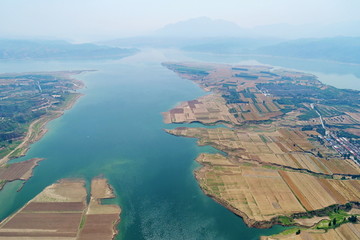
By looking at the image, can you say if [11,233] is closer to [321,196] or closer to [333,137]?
[321,196]

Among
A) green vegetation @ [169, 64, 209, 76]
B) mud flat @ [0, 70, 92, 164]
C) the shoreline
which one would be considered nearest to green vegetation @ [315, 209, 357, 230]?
the shoreline

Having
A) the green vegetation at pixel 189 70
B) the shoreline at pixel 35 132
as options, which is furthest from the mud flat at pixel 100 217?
the green vegetation at pixel 189 70

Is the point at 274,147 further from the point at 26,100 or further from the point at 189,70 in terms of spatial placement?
the point at 189,70

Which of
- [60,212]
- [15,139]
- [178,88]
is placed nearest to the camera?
[60,212]

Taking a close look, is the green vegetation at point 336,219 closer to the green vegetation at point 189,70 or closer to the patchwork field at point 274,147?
the patchwork field at point 274,147

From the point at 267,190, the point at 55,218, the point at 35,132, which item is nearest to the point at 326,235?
the point at 267,190

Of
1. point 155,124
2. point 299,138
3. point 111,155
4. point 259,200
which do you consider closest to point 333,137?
point 299,138
